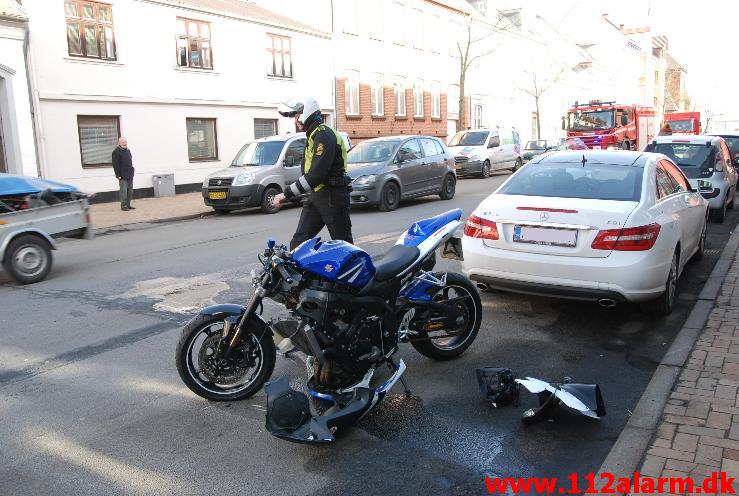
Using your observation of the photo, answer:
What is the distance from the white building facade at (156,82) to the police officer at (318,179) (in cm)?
1396

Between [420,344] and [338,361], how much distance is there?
1095 millimetres

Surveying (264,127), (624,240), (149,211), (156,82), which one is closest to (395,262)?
(624,240)

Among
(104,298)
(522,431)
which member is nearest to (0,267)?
(104,298)

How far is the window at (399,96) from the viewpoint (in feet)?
108

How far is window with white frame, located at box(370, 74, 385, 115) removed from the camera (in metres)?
31.0

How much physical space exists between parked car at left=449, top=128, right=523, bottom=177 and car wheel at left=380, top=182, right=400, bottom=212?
9.37 metres

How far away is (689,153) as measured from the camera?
12203 mm

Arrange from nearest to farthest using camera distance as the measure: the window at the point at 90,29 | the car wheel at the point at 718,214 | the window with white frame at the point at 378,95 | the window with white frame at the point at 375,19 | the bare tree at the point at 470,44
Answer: the car wheel at the point at 718,214
the window at the point at 90,29
the window with white frame at the point at 375,19
the window with white frame at the point at 378,95
the bare tree at the point at 470,44

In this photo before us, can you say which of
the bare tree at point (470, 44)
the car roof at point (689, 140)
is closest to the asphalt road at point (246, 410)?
the car roof at point (689, 140)

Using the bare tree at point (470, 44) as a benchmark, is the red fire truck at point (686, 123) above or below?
below

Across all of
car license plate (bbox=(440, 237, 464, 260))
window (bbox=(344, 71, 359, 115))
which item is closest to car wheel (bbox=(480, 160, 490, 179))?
window (bbox=(344, 71, 359, 115))

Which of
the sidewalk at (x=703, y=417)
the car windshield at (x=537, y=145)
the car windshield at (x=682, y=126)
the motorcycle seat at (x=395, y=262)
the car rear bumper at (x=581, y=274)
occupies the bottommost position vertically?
the sidewalk at (x=703, y=417)

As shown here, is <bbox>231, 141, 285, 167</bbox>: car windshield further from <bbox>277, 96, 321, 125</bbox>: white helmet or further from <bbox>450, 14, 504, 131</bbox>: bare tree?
<bbox>450, 14, 504, 131</bbox>: bare tree
